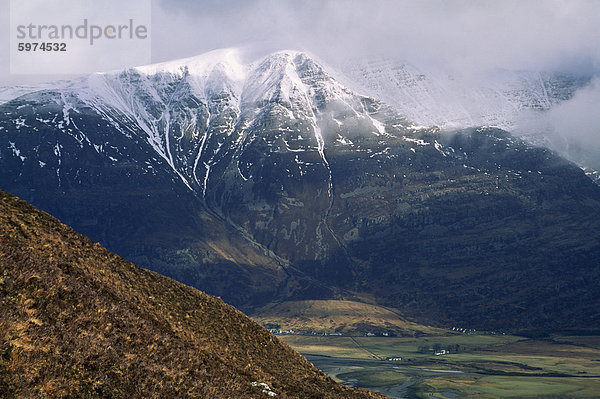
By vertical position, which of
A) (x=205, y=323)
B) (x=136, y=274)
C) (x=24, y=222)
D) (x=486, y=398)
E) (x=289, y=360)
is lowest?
(x=486, y=398)

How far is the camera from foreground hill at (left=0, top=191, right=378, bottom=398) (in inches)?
1096

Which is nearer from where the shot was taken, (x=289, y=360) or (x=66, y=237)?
(x=66, y=237)

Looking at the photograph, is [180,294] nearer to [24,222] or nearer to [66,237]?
[66,237]

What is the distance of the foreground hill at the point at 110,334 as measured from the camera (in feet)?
91.4

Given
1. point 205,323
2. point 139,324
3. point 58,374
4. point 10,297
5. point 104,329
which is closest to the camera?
point 58,374

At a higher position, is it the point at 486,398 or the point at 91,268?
the point at 91,268

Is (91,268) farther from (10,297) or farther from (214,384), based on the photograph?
(214,384)

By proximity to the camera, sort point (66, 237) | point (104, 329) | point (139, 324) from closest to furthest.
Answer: point (104, 329) < point (139, 324) < point (66, 237)

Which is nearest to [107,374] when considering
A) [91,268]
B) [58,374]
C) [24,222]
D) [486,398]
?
[58,374]

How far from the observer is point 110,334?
1286 inches

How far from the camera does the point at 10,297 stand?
99.6 feet

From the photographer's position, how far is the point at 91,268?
40531 millimetres

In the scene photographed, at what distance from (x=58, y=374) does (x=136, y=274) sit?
65.7ft

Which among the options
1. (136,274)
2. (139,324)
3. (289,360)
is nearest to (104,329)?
(139,324)
